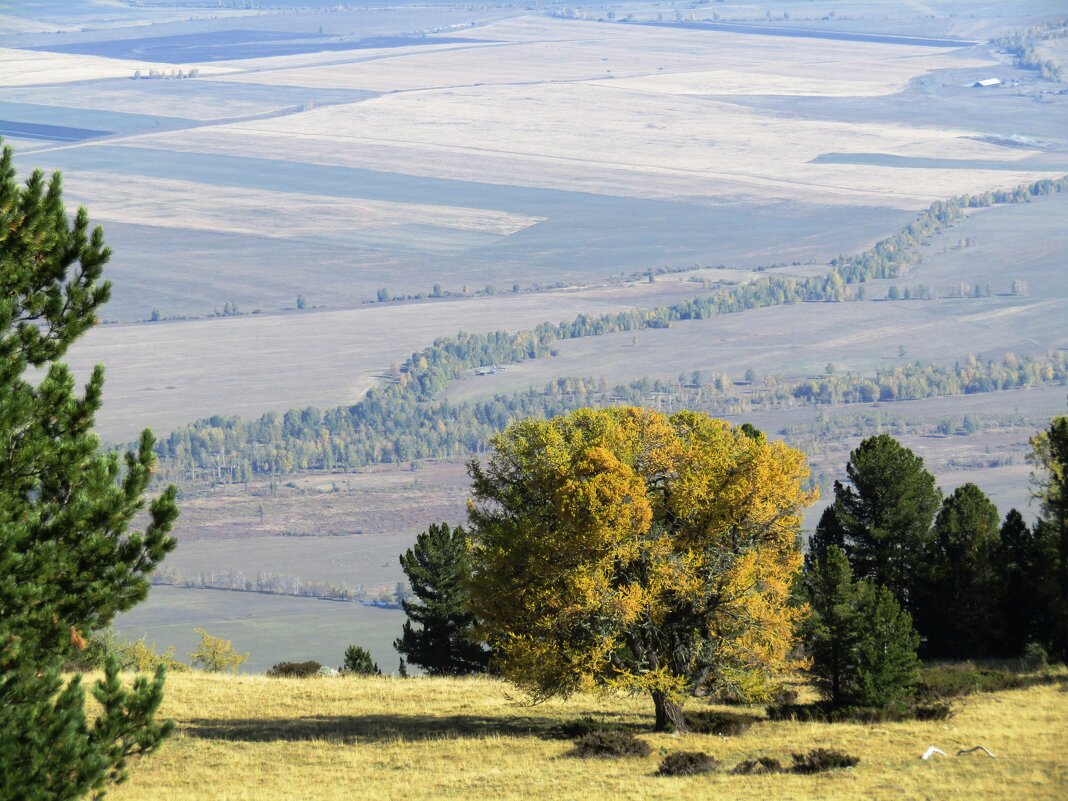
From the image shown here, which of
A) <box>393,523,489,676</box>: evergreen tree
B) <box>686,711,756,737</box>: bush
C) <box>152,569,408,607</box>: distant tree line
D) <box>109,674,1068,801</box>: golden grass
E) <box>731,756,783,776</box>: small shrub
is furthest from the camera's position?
<box>152,569,408,607</box>: distant tree line

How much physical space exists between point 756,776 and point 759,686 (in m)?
5.47

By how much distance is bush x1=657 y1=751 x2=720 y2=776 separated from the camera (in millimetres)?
38000

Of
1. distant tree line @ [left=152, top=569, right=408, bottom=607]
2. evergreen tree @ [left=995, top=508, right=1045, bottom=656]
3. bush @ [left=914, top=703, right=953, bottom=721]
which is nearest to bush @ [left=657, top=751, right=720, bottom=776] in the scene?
bush @ [left=914, top=703, right=953, bottom=721]

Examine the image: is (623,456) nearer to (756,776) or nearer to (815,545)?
(756,776)

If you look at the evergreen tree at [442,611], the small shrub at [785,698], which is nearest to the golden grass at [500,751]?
the small shrub at [785,698]

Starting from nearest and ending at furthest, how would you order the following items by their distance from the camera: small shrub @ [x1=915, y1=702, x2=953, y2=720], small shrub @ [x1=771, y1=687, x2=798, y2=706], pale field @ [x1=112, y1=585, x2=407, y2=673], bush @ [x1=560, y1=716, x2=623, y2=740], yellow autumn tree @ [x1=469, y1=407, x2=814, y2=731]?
1. yellow autumn tree @ [x1=469, y1=407, x2=814, y2=731]
2. bush @ [x1=560, y1=716, x2=623, y2=740]
3. small shrub @ [x1=915, y1=702, x2=953, y2=720]
4. small shrub @ [x1=771, y1=687, x2=798, y2=706]
5. pale field @ [x1=112, y1=585, x2=407, y2=673]

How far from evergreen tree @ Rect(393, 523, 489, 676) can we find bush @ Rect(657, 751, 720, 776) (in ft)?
92.2

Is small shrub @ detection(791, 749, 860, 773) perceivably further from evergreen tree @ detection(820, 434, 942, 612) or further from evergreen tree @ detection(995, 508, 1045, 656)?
evergreen tree @ detection(820, 434, 942, 612)

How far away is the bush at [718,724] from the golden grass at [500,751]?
43 cm

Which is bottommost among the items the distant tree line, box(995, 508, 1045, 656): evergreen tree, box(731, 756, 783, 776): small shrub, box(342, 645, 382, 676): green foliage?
the distant tree line

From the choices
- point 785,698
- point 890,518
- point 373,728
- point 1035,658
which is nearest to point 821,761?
point 785,698

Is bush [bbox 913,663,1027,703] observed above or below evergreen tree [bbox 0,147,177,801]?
below

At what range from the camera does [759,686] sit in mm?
43094

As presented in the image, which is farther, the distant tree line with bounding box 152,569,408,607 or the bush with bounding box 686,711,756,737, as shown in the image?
the distant tree line with bounding box 152,569,408,607
